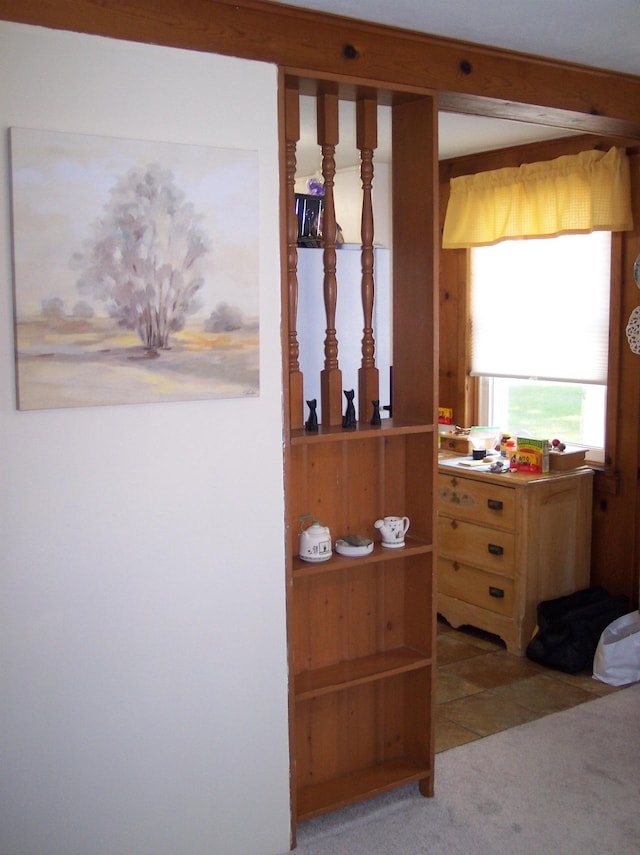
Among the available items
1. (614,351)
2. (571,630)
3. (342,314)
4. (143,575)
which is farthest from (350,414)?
(614,351)

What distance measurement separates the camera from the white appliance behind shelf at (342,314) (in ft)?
9.02

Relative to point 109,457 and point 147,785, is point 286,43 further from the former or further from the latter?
point 147,785

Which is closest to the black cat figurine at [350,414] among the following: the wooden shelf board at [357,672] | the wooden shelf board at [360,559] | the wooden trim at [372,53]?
the wooden shelf board at [360,559]

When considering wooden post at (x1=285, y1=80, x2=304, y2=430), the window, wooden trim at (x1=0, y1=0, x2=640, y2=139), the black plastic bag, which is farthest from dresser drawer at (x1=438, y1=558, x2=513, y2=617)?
wooden trim at (x1=0, y1=0, x2=640, y2=139)

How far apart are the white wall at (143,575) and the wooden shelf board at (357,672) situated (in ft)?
0.46

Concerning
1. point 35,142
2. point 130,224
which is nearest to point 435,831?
point 130,224

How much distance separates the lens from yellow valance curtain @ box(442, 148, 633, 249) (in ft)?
12.9

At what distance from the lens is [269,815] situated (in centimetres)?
255

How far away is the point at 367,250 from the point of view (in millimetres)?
2658

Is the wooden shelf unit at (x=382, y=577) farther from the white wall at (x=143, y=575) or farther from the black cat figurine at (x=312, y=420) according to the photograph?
the white wall at (x=143, y=575)

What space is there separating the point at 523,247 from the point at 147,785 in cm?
330

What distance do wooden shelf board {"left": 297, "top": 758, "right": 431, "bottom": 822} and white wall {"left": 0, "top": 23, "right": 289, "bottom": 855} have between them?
0.15 metres

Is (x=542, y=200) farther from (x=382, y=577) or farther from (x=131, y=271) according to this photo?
(x=131, y=271)

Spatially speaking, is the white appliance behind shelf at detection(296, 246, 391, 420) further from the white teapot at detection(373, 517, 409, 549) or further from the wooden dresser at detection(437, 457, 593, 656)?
the wooden dresser at detection(437, 457, 593, 656)
